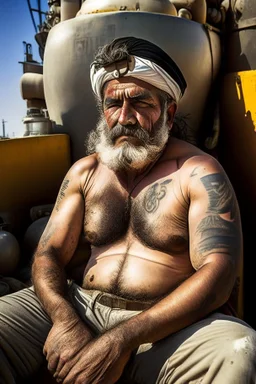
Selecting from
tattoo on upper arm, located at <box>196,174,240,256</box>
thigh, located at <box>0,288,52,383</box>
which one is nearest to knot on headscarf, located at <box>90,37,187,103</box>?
tattoo on upper arm, located at <box>196,174,240,256</box>

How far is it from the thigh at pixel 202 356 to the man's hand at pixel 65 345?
21 cm

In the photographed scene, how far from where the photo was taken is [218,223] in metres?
1.57

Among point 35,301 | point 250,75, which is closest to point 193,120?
point 250,75

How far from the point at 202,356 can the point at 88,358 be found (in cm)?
37

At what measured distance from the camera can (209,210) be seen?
1.60m

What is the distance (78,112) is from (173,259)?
1614 millimetres

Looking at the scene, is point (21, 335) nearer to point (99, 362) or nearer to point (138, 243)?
point (99, 362)

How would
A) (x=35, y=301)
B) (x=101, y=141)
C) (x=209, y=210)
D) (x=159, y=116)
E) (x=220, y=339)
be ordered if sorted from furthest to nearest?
(x=101, y=141)
(x=159, y=116)
(x=35, y=301)
(x=209, y=210)
(x=220, y=339)

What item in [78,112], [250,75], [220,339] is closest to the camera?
[220,339]

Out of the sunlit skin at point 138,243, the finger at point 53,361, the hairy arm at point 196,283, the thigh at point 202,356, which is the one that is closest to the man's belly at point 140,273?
the sunlit skin at point 138,243

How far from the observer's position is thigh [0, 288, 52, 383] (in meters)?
1.51

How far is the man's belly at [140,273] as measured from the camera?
5.37 ft

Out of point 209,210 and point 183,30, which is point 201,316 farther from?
point 183,30

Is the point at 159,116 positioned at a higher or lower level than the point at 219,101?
lower
